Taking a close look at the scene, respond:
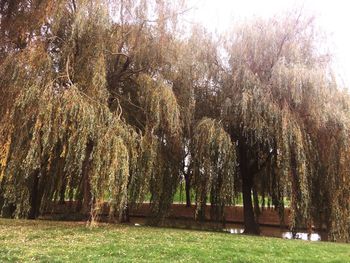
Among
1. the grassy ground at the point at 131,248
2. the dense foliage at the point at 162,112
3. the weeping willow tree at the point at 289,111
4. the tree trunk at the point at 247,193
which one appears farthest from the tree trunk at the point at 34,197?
the tree trunk at the point at 247,193

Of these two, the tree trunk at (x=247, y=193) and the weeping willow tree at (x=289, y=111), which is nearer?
the weeping willow tree at (x=289, y=111)

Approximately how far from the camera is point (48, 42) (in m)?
10.4

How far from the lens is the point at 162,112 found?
11.0 m

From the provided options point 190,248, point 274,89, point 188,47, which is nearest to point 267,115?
point 274,89

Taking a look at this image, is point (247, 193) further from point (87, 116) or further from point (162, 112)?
point (87, 116)

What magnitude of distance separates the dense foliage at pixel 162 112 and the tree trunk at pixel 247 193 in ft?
0.17

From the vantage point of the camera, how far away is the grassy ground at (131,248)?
21.7 feet

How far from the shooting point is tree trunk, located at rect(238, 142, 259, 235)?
A: 13.2 meters

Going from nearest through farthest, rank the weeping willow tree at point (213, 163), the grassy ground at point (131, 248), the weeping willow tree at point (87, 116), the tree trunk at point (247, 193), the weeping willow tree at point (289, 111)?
the grassy ground at point (131, 248), the weeping willow tree at point (87, 116), the weeping willow tree at point (289, 111), the weeping willow tree at point (213, 163), the tree trunk at point (247, 193)

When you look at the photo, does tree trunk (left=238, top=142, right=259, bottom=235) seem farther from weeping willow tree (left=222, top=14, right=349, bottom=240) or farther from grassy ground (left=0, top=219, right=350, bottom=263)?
grassy ground (left=0, top=219, right=350, bottom=263)

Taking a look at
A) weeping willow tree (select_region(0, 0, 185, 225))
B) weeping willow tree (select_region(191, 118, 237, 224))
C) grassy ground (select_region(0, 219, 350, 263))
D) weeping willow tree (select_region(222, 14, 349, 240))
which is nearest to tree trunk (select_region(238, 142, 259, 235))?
weeping willow tree (select_region(222, 14, 349, 240))

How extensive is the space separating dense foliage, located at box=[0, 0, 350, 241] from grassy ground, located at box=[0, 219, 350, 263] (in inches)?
39.4

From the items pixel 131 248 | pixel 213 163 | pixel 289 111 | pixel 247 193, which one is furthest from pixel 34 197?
pixel 289 111

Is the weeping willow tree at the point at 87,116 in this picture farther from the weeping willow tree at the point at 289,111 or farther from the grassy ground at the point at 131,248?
the weeping willow tree at the point at 289,111
